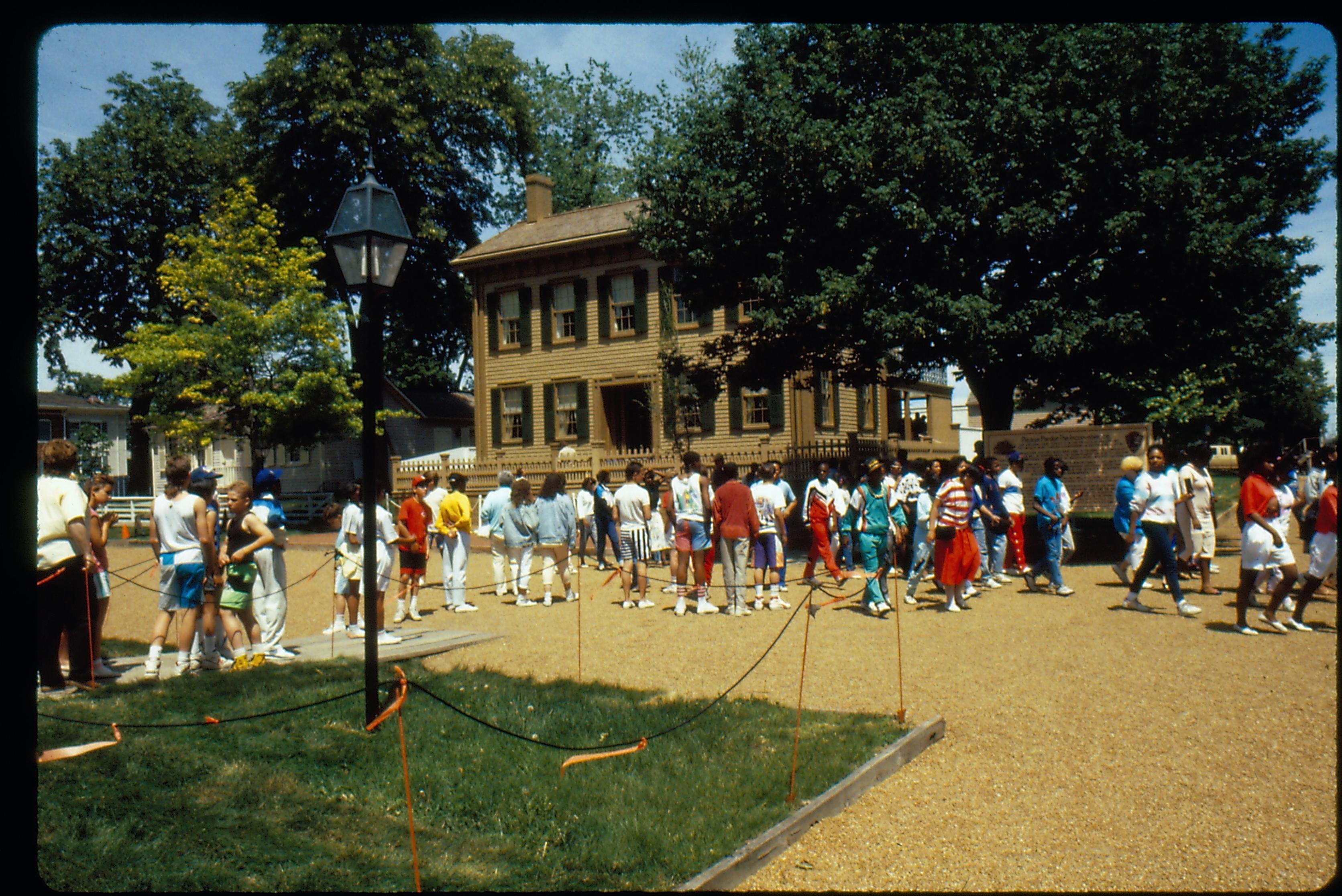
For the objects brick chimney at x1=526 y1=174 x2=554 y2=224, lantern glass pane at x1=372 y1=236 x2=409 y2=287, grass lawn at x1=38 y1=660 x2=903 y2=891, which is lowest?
grass lawn at x1=38 y1=660 x2=903 y2=891

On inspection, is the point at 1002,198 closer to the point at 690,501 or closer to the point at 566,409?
the point at 690,501

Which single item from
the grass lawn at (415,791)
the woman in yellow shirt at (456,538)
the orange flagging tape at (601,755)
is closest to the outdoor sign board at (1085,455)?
the woman in yellow shirt at (456,538)

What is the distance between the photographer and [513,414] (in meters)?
30.7

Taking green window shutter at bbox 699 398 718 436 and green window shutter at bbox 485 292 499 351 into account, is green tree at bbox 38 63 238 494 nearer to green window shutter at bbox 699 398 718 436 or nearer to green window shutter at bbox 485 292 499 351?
green window shutter at bbox 485 292 499 351

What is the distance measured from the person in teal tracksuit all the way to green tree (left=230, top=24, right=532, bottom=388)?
24.3m

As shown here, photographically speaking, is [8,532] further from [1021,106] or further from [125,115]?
[125,115]

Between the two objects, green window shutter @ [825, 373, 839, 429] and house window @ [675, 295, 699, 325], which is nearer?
house window @ [675, 295, 699, 325]

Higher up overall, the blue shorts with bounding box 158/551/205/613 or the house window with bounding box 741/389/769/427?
the house window with bounding box 741/389/769/427

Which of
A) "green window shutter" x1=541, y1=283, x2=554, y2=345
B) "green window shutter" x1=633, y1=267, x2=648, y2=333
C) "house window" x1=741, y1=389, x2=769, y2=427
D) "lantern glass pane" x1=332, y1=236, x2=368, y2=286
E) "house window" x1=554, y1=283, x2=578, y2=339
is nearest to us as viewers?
"lantern glass pane" x1=332, y1=236, x2=368, y2=286

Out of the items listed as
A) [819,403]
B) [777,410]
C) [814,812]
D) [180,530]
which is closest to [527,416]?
[777,410]

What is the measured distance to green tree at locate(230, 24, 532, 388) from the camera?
31.8m

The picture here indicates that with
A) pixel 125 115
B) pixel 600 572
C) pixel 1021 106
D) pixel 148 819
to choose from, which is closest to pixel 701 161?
pixel 1021 106

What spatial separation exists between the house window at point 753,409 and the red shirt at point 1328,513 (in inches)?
713

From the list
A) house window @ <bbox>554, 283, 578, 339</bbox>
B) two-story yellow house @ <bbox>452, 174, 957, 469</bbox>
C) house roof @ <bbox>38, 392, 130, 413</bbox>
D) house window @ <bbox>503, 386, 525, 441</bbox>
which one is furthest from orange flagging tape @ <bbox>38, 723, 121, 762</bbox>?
house roof @ <bbox>38, 392, 130, 413</bbox>
